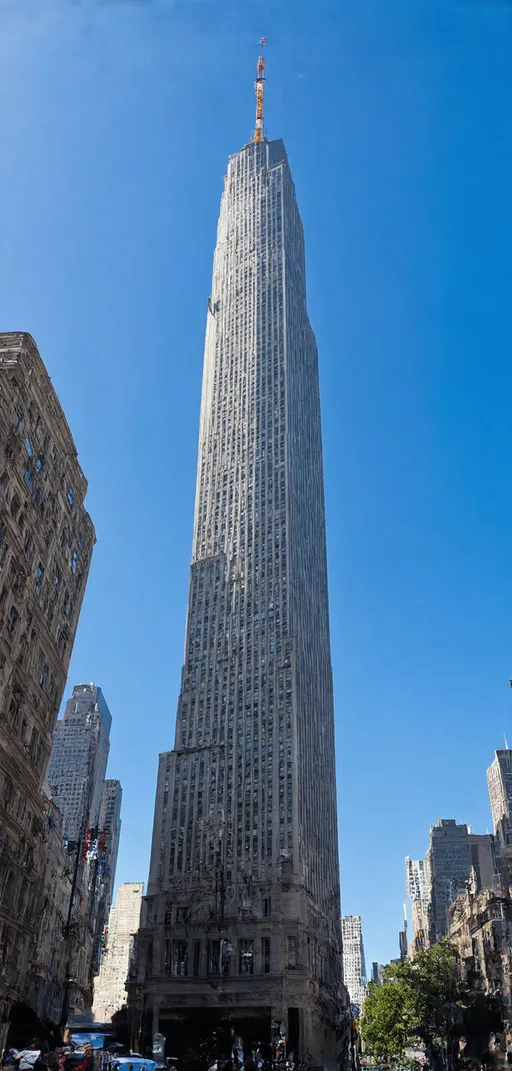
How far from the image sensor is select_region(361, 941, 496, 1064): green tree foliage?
86562 mm

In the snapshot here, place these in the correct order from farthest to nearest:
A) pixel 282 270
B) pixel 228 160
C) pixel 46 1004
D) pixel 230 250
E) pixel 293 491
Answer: pixel 228 160, pixel 230 250, pixel 282 270, pixel 293 491, pixel 46 1004

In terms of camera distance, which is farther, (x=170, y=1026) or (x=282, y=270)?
(x=282, y=270)

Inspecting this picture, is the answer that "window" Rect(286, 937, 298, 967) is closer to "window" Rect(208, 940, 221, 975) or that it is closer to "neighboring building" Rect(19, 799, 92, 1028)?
"window" Rect(208, 940, 221, 975)

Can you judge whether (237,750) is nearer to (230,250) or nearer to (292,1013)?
(292,1013)

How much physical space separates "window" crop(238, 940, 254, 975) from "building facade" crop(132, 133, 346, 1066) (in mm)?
177

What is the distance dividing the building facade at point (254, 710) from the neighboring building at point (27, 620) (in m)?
47.5

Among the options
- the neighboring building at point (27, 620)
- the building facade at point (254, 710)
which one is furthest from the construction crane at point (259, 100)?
the neighboring building at point (27, 620)

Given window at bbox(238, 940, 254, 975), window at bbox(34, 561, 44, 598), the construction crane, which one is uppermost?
the construction crane

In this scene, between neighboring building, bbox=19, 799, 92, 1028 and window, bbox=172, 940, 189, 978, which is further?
window, bbox=172, 940, 189, 978

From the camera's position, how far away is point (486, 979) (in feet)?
337

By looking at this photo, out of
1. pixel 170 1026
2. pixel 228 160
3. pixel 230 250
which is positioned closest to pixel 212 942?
pixel 170 1026

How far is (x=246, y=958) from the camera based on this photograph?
9788 centimetres

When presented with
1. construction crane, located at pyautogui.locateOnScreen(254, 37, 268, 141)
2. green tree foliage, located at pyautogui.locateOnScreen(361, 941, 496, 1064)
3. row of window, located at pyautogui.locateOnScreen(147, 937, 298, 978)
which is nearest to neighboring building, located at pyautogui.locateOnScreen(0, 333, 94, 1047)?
row of window, located at pyautogui.locateOnScreen(147, 937, 298, 978)

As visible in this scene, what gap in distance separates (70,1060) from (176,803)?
85.4 metres
